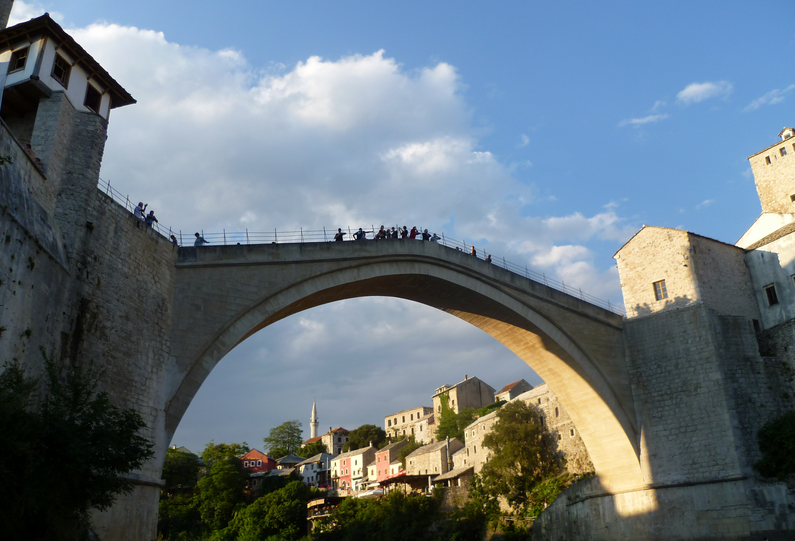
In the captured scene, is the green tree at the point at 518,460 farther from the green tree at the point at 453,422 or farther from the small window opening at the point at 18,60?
the small window opening at the point at 18,60

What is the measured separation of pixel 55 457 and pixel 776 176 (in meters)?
30.8

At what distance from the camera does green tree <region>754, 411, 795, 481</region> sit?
1942 cm

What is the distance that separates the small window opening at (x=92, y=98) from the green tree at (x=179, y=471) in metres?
39.1

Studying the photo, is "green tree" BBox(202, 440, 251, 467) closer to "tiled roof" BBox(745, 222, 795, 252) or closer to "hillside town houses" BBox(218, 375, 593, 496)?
"hillside town houses" BBox(218, 375, 593, 496)

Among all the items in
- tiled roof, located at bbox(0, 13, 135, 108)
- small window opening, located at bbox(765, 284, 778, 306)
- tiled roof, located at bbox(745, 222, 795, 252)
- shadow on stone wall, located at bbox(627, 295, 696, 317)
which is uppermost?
tiled roof, located at bbox(0, 13, 135, 108)

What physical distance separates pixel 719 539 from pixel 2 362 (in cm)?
1999

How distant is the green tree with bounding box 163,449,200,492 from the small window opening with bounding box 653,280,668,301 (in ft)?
131

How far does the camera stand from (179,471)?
50.6m

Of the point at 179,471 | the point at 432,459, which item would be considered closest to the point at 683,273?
the point at 432,459

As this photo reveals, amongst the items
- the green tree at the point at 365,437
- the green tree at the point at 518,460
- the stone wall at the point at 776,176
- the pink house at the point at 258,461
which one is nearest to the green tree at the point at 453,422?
the green tree at the point at 365,437

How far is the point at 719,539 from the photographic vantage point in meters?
19.5

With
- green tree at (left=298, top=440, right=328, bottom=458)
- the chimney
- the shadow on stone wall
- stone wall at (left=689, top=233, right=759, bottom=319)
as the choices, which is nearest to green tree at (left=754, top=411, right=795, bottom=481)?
stone wall at (left=689, top=233, right=759, bottom=319)

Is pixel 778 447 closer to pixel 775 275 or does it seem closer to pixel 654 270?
pixel 775 275

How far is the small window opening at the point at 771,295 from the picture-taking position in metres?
23.7
